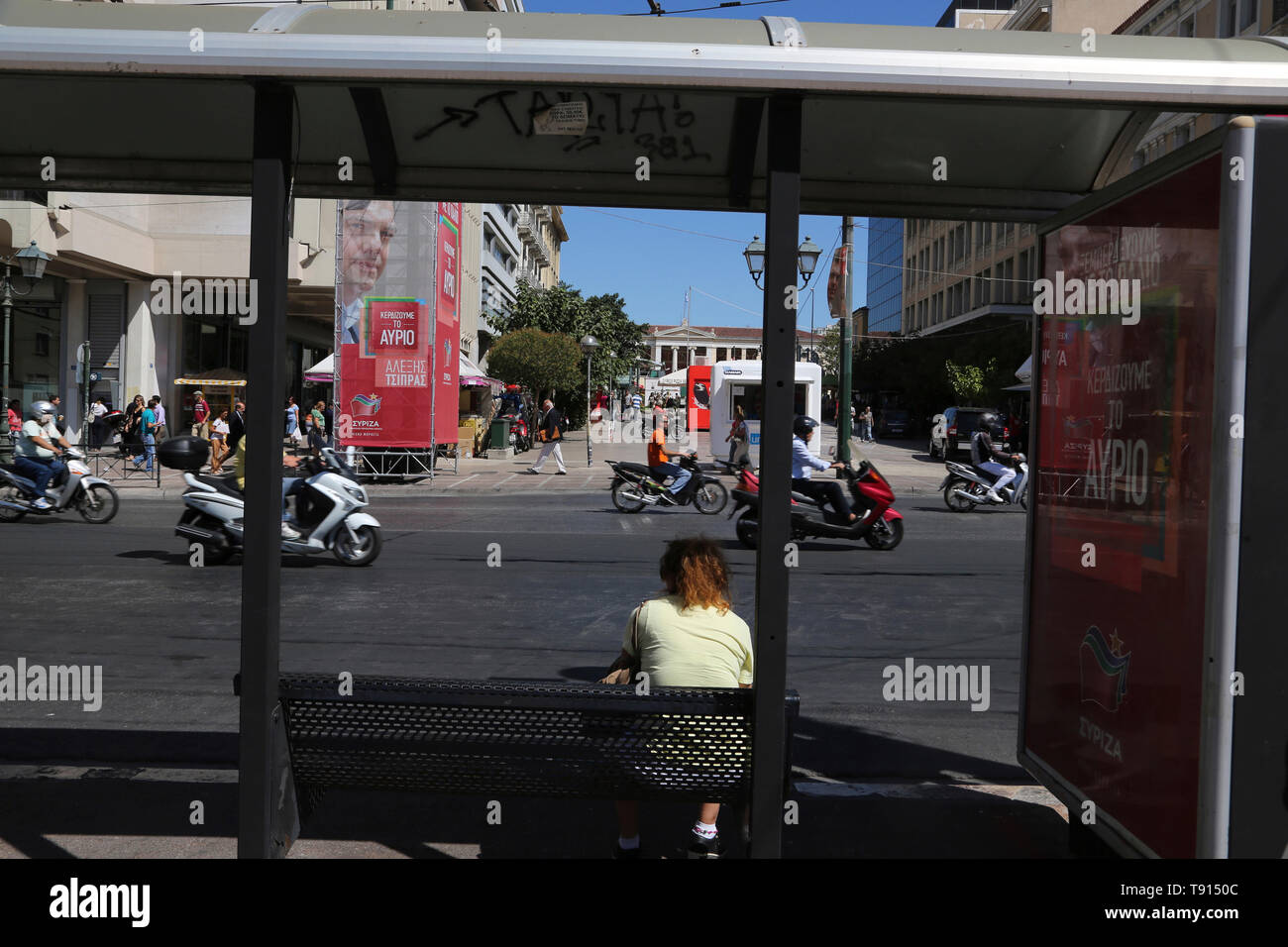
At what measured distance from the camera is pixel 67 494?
1402 cm

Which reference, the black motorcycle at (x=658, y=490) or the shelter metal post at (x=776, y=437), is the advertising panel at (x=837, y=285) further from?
the shelter metal post at (x=776, y=437)

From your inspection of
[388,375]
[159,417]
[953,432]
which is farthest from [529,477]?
[953,432]

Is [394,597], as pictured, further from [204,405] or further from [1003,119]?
[204,405]

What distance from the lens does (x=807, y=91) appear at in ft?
9.79

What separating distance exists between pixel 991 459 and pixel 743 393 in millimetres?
11905

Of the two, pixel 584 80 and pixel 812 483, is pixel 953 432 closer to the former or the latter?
pixel 812 483

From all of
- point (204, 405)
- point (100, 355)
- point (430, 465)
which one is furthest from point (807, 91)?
point (100, 355)

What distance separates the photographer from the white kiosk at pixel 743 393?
27.6 metres

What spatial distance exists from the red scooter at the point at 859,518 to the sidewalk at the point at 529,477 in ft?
28.5

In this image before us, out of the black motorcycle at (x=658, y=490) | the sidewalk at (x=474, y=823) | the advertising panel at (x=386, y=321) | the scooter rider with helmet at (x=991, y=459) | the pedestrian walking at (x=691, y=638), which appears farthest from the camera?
the advertising panel at (x=386, y=321)

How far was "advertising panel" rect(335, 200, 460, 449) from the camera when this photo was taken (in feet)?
69.3

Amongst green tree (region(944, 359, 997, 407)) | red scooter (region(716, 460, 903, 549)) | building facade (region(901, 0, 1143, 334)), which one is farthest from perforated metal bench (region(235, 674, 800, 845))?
green tree (region(944, 359, 997, 407))

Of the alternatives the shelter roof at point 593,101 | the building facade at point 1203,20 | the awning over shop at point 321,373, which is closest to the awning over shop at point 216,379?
the awning over shop at point 321,373

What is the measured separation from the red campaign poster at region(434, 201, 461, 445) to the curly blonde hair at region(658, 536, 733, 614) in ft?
59.8
